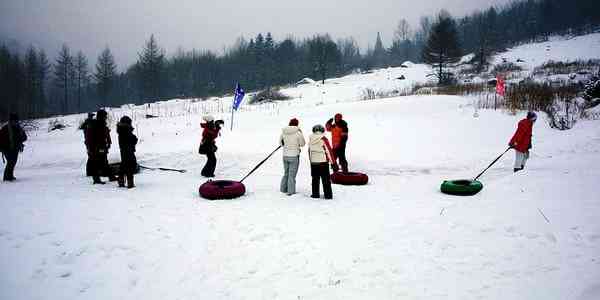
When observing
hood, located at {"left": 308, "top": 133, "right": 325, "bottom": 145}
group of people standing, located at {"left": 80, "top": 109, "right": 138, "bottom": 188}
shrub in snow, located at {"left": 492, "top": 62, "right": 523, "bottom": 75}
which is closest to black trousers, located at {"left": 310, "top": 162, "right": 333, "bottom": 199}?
hood, located at {"left": 308, "top": 133, "right": 325, "bottom": 145}

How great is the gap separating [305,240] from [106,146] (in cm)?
721

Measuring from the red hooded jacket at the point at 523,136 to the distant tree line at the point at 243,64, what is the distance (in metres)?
32.9

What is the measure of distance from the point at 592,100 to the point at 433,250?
19.5 m

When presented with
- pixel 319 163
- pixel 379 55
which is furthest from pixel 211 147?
pixel 379 55

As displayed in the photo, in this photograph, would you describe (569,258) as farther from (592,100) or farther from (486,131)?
(592,100)

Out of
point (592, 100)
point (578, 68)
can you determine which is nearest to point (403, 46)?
point (578, 68)

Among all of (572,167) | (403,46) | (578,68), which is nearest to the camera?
(572,167)

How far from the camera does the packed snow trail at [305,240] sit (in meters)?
4.21

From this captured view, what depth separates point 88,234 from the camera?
533cm

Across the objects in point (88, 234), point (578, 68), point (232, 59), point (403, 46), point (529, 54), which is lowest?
point (88, 234)

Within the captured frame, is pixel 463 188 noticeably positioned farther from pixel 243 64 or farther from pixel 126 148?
pixel 243 64

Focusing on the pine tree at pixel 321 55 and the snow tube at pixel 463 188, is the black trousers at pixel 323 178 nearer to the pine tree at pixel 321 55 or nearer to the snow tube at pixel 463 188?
the snow tube at pixel 463 188

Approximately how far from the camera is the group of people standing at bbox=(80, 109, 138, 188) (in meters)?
8.88

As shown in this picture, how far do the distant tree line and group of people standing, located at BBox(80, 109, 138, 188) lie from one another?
3932 cm
